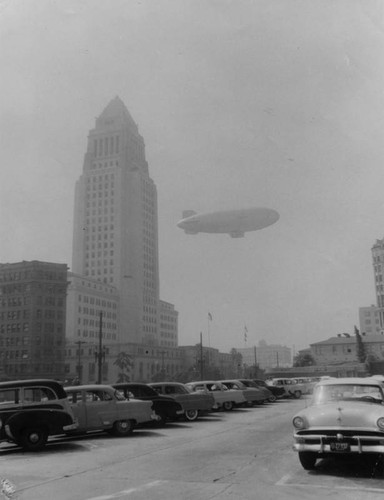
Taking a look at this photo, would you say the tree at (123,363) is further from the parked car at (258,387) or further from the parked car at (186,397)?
the parked car at (186,397)

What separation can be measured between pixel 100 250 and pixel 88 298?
1308 centimetres

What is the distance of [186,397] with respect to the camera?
62.5ft

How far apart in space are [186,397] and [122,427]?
14.8ft

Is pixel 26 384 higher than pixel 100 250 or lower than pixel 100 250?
lower

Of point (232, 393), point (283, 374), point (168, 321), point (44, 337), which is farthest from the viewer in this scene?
point (168, 321)

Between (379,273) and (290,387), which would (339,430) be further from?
(379,273)

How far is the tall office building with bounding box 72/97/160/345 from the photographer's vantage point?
124625 millimetres

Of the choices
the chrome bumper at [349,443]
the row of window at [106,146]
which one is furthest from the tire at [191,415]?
the row of window at [106,146]

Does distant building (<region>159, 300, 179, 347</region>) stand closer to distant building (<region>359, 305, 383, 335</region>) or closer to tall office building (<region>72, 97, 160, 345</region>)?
tall office building (<region>72, 97, 160, 345</region>)

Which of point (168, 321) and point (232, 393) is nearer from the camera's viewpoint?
point (232, 393)

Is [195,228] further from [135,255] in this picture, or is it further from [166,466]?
[135,255]

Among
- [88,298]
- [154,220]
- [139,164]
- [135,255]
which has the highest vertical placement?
[139,164]

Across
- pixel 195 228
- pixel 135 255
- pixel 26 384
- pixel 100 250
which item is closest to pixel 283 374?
pixel 195 228

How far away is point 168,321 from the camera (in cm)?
14838
